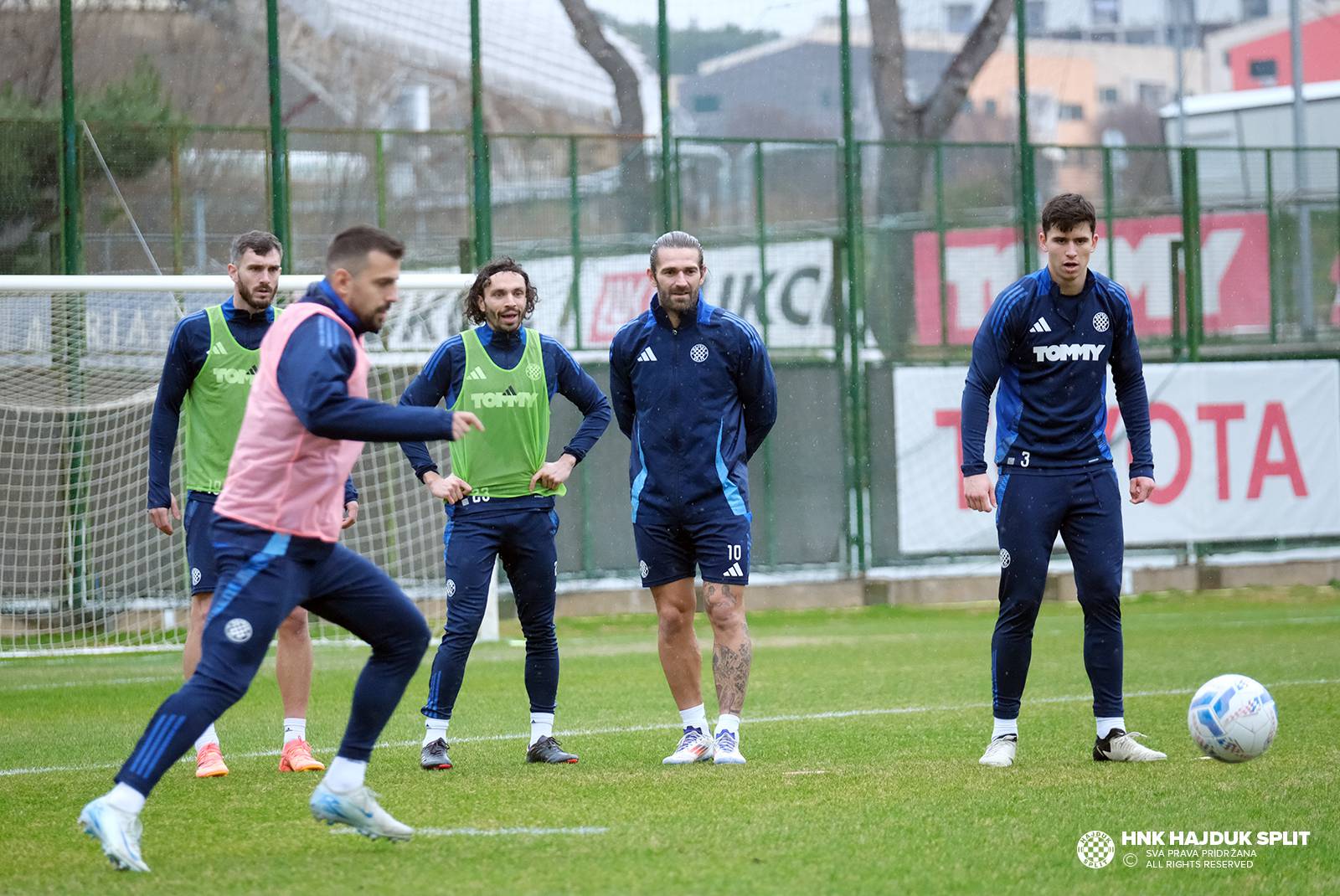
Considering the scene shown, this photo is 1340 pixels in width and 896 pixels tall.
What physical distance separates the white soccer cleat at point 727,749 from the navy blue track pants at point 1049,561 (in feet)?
3.66

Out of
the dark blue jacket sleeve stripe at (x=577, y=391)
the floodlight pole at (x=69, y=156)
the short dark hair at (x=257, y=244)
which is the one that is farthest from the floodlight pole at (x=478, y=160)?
the short dark hair at (x=257, y=244)

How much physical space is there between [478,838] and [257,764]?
2513 mm

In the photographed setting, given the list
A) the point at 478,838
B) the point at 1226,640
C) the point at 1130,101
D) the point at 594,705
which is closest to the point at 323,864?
the point at 478,838

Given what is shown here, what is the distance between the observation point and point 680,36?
59.2 ft

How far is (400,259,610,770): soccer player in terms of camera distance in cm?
771

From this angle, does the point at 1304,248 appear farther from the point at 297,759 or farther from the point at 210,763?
the point at 210,763

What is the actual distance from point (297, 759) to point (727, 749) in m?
1.88

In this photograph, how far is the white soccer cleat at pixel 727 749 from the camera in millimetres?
7363

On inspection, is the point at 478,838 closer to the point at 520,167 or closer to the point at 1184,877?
the point at 1184,877

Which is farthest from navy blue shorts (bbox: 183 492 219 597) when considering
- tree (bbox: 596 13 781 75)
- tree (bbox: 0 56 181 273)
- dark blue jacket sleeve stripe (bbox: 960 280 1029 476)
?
tree (bbox: 596 13 781 75)

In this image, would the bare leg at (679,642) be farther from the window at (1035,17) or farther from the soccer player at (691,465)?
the window at (1035,17)

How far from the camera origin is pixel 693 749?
744 centimetres

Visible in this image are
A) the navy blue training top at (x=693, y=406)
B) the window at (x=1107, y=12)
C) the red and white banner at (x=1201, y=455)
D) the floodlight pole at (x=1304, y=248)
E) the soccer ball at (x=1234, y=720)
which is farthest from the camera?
the window at (x=1107, y=12)

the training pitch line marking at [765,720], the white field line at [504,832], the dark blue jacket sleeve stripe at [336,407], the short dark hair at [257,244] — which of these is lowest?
the training pitch line marking at [765,720]
